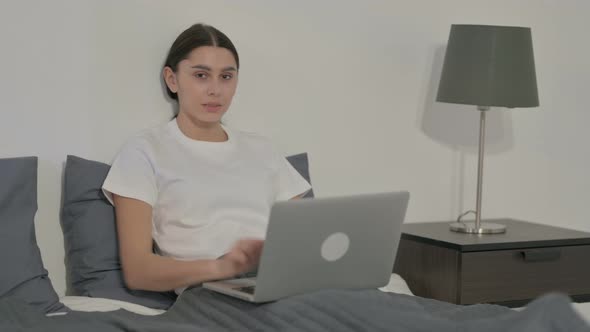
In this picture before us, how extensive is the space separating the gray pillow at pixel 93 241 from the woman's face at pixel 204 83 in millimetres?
322

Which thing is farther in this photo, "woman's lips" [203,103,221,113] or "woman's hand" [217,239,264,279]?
"woman's lips" [203,103,221,113]

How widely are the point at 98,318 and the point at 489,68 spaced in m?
1.50

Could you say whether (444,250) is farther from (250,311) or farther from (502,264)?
(250,311)

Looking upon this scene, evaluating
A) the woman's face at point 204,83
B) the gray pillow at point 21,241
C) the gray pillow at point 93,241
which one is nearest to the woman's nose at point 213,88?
the woman's face at point 204,83

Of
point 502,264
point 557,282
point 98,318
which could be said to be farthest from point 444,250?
point 98,318

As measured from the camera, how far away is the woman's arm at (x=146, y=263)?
2371 mm

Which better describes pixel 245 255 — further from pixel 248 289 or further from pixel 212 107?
pixel 212 107

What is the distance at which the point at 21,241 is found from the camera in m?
2.45

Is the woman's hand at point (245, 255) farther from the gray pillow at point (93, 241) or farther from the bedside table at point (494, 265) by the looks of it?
the bedside table at point (494, 265)

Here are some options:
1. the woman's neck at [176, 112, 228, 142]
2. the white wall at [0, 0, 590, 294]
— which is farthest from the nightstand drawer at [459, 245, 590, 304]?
the woman's neck at [176, 112, 228, 142]

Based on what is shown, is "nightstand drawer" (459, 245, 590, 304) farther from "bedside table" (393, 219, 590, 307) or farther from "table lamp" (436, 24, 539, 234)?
"table lamp" (436, 24, 539, 234)

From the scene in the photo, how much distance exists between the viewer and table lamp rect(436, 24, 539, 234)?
298 cm

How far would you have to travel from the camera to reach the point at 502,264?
2.97m

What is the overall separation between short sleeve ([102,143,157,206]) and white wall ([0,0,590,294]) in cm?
19
